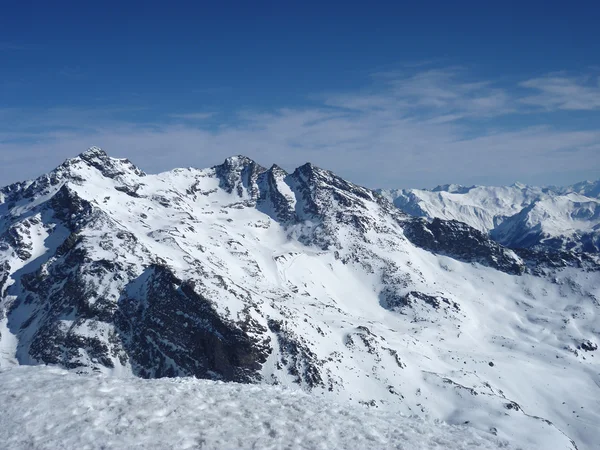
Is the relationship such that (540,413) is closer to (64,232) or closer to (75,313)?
(75,313)

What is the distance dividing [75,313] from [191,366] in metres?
37.6

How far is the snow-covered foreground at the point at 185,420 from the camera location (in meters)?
16.8

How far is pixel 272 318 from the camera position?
108 m

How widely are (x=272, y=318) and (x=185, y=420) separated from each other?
90.6 m

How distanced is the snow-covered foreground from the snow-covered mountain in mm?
56993

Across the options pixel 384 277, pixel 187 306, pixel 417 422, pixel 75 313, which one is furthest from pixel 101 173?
pixel 417 422

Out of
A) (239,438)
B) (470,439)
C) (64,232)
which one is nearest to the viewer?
(239,438)

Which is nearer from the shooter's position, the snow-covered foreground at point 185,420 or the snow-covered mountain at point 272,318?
the snow-covered foreground at point 185,420

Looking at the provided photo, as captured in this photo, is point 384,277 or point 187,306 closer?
point 187,306

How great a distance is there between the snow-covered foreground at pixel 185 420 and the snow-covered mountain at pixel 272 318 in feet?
187

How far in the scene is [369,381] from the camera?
102125mm

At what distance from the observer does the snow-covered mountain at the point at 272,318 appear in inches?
3819

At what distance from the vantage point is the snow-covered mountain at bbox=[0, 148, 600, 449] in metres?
97.0

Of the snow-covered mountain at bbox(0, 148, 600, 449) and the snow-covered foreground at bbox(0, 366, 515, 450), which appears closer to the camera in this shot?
the snow-covered foreground at bbox(0, 366, 515, 450)
